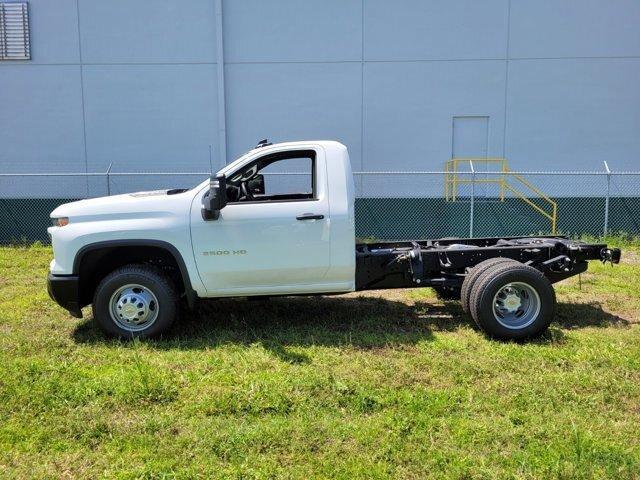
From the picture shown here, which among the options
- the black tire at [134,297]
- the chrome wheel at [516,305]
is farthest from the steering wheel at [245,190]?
the chrome wheel at [516,305]

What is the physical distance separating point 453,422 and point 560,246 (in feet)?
10.6

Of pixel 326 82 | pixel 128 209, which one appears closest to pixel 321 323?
pixel 128 209

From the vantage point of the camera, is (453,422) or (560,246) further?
(560,246)

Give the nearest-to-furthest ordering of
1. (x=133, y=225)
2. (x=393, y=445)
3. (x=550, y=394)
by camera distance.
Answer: (x=393, y=445)
(x=550, y=394)
(x=133, y=225)

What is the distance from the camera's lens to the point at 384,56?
1622 centimetres

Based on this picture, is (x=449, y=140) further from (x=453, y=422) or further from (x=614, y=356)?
(x=453, y=422)

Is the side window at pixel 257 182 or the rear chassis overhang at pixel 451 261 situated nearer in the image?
the side window at pixel 257 182

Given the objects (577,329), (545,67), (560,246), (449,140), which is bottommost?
(577,329)

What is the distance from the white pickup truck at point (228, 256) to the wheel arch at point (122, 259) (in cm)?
1

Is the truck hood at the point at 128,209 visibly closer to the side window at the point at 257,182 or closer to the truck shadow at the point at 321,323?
the side window at the point at 257,182

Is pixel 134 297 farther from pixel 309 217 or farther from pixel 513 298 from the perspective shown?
pixel 513 298

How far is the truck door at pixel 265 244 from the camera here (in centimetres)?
540

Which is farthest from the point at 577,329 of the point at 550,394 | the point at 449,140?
the point at 449,140

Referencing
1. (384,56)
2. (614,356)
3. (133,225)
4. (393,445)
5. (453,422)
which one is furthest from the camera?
(384,56)
